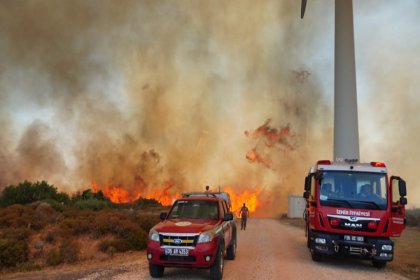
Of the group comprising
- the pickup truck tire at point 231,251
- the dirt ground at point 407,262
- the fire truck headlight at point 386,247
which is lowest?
the dirt ground at point 407,262

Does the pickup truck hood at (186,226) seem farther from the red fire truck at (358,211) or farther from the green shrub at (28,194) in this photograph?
the green shrub at (28,194)

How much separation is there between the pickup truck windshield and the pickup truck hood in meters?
0.38

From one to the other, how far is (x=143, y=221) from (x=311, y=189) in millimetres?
11237

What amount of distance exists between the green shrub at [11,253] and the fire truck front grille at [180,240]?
7860mm

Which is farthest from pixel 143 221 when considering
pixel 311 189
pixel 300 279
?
pixel 300 279

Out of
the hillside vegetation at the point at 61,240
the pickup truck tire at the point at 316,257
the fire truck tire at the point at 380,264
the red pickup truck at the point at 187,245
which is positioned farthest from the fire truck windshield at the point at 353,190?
the hillside vegetation at the point at 61,240

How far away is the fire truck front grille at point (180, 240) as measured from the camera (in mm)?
10266

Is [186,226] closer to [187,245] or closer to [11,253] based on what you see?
[187,245]

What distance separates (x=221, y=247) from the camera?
11188 millimetres

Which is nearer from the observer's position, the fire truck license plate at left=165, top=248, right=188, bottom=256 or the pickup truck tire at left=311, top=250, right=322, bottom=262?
the fire truck license plate at left=165, top=248, right=188, bottom=256

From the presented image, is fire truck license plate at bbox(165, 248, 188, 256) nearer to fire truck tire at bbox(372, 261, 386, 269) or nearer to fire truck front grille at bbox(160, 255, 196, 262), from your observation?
fire truck front grille at bbox(160, 255, 196, 262)

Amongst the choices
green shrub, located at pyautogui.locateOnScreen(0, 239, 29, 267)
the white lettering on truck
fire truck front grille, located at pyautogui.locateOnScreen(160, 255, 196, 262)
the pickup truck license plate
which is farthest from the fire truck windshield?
green shrub, located at pyautogui.locateOnScreen(0, 239, 29, 267)

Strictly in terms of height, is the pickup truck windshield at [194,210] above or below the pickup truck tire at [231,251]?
above

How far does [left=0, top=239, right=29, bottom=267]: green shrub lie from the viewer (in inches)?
580
